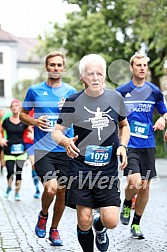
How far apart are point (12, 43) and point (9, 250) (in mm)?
73107

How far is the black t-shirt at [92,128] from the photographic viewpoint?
4684 mm

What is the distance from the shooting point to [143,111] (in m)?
6.41

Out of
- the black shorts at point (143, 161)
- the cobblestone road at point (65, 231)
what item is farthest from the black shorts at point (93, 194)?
the black shorts at point (143, 161)

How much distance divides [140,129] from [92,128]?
174 cm

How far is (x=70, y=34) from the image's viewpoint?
107ft

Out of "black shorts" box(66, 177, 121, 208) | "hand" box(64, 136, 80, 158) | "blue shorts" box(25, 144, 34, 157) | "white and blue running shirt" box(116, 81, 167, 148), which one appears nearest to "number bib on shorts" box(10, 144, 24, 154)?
"blue shorts" box(25, 144, 34, 157)

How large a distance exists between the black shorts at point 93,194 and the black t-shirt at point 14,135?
5884 millimetres

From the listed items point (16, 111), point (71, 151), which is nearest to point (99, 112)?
point (71, 151)

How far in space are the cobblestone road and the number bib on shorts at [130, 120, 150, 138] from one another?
3.64 feet

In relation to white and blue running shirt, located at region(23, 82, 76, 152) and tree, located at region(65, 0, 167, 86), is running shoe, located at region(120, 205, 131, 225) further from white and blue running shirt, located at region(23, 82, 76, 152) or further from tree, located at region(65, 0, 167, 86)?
tree, located at region(65, 0, 167, 86)

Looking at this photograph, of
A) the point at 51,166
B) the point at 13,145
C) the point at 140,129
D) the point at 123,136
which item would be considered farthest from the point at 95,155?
the point at 13,145

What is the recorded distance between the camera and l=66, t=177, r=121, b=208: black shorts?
15.2 ft

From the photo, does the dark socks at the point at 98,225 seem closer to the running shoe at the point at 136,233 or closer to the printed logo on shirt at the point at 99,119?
the printed logo on shirt at the point at 99,119

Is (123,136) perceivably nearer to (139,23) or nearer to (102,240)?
(102,240)
